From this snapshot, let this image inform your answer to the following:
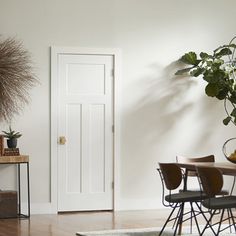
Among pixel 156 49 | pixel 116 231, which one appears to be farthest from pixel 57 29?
pixel 116 231

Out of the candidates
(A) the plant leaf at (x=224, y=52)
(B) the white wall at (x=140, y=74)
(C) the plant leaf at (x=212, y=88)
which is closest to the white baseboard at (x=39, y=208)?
(B) the white wall at (x=140, y=74)

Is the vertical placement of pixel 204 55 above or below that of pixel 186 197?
above

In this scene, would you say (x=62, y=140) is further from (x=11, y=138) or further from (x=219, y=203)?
(x=219, y=203)

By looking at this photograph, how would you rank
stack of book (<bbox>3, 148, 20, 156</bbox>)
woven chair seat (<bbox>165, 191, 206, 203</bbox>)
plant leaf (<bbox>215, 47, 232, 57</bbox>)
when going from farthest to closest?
plant leaf (<bbox>215, 47, 232, 57</bbox>) → stack of book (<bbox>3, 148, 20, 156</bbox>) → woven chair seat (<bbox>165, 191, 206, 203</bbox>)

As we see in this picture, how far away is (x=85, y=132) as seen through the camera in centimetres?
809

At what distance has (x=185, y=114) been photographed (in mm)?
8445

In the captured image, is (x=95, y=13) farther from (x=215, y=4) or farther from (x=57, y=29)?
(x=215, y=4)

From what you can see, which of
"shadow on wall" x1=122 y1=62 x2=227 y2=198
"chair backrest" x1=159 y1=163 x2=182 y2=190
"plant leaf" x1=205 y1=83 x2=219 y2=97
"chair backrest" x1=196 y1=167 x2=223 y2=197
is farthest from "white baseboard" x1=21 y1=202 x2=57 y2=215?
"chair backrest" x1=196 y1=167 x2=223 y2=197

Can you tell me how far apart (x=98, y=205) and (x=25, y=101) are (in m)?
1.67

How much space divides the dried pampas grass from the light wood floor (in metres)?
1.38

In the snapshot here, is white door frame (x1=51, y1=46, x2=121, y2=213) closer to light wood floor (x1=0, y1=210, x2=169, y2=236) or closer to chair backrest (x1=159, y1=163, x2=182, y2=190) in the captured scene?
light wood floor (x1=0, y1=210, x2=169, y2=236)

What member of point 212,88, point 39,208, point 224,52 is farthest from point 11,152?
point 224,52

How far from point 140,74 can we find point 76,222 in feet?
7.30

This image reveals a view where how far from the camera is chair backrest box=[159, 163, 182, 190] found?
5.80 m
